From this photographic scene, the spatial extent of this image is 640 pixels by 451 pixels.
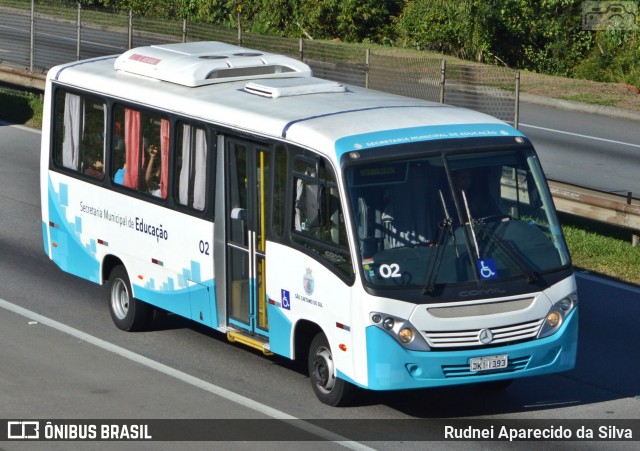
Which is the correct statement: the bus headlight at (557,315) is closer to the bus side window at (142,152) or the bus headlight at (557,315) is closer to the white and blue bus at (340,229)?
the white and blue bus at (340,229)

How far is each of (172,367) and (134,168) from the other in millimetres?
2247

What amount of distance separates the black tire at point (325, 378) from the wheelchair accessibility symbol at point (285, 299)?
37 cm

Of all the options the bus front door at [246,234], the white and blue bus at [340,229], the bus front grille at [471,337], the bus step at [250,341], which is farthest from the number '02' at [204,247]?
the bus front grille at [471,337]

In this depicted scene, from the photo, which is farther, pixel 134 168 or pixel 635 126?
pixel 635 126

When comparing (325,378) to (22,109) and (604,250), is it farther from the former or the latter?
(22,109)

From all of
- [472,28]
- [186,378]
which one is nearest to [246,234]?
[186,378]

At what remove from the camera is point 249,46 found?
1000 inches

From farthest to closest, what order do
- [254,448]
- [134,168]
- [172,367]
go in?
[134,168], [172,367], [254,448]

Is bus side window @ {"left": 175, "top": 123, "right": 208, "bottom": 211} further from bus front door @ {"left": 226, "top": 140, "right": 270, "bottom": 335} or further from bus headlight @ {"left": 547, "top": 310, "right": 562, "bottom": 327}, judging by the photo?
bus headlight @ {"left": 547, "top": 310, "right": 562, "bottom": 327}

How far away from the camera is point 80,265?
1359 cm

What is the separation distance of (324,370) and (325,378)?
72mm

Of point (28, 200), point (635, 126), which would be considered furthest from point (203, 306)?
point (635, 126)

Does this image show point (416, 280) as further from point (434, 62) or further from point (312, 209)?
point (434, 62)

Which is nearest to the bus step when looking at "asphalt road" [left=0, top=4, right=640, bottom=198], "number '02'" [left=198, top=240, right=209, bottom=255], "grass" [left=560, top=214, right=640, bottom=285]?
"number '02'" [left=198, top=240, right=209, bottom=255]
